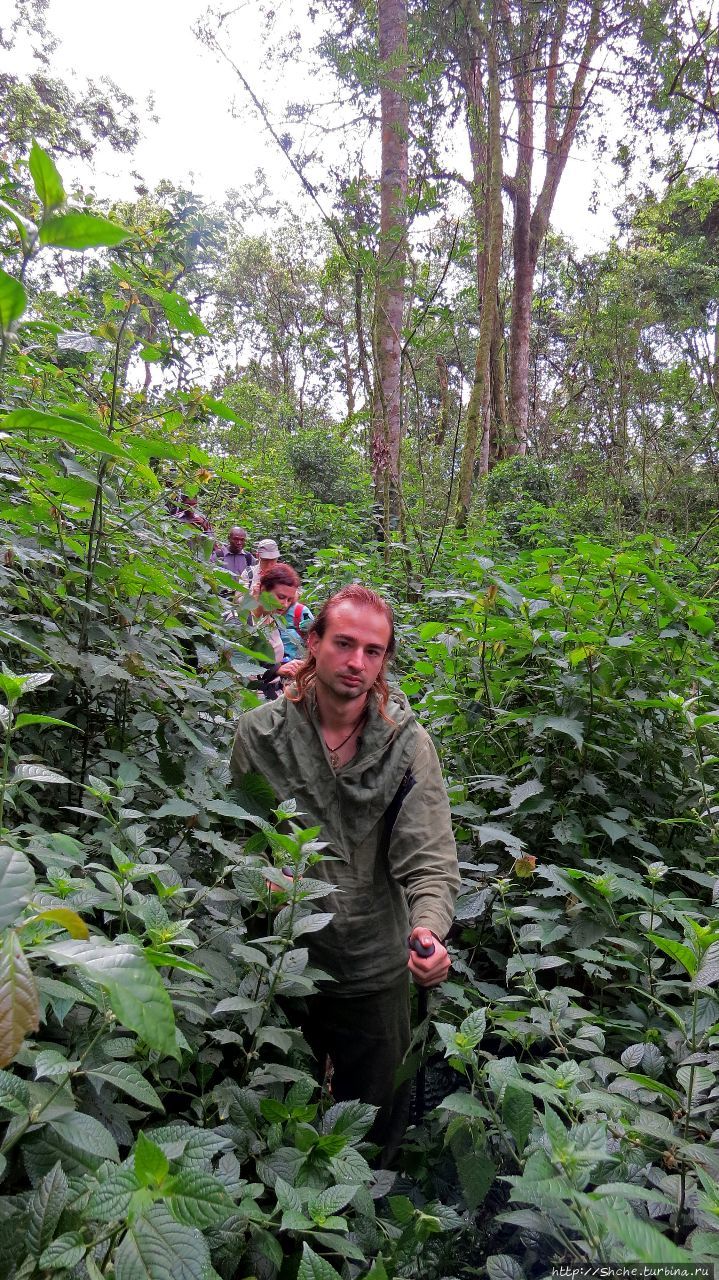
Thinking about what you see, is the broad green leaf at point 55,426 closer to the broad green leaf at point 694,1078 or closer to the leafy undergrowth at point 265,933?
A: the leafy undergrowth at point 265,933

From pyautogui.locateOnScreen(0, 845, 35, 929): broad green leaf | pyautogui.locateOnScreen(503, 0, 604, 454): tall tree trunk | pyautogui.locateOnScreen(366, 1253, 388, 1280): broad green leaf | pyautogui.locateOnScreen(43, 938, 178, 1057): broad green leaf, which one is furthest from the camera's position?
pyautogui.locateOnScreen(503, 0, 604, 454): tall tree trunk

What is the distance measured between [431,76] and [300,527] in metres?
5.29

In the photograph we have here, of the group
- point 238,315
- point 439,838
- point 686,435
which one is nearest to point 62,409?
point 439,838

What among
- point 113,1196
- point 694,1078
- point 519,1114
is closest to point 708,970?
point 694,1078

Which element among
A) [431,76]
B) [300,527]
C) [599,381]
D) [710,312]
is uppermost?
[710,312]

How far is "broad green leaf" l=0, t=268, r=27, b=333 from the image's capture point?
2.43 ft

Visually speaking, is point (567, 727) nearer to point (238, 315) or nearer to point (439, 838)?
point (439, 838)

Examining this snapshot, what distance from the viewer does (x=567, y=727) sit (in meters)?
2.77

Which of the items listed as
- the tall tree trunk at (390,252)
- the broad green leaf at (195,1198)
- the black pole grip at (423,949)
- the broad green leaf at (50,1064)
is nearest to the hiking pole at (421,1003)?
the black pole grip at (423,949)

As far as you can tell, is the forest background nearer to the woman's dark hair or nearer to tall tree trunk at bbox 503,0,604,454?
the woman's dark hair

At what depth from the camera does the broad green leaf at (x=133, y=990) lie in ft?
2.20

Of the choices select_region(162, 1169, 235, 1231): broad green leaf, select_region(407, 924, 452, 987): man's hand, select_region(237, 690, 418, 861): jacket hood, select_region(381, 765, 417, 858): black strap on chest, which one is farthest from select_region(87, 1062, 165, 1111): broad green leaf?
select_region(381, 765, 417, 858): black strap on chest

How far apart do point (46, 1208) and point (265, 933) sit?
1011 mm

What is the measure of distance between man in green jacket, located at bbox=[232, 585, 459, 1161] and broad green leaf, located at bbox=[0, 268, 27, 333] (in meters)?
1.58
